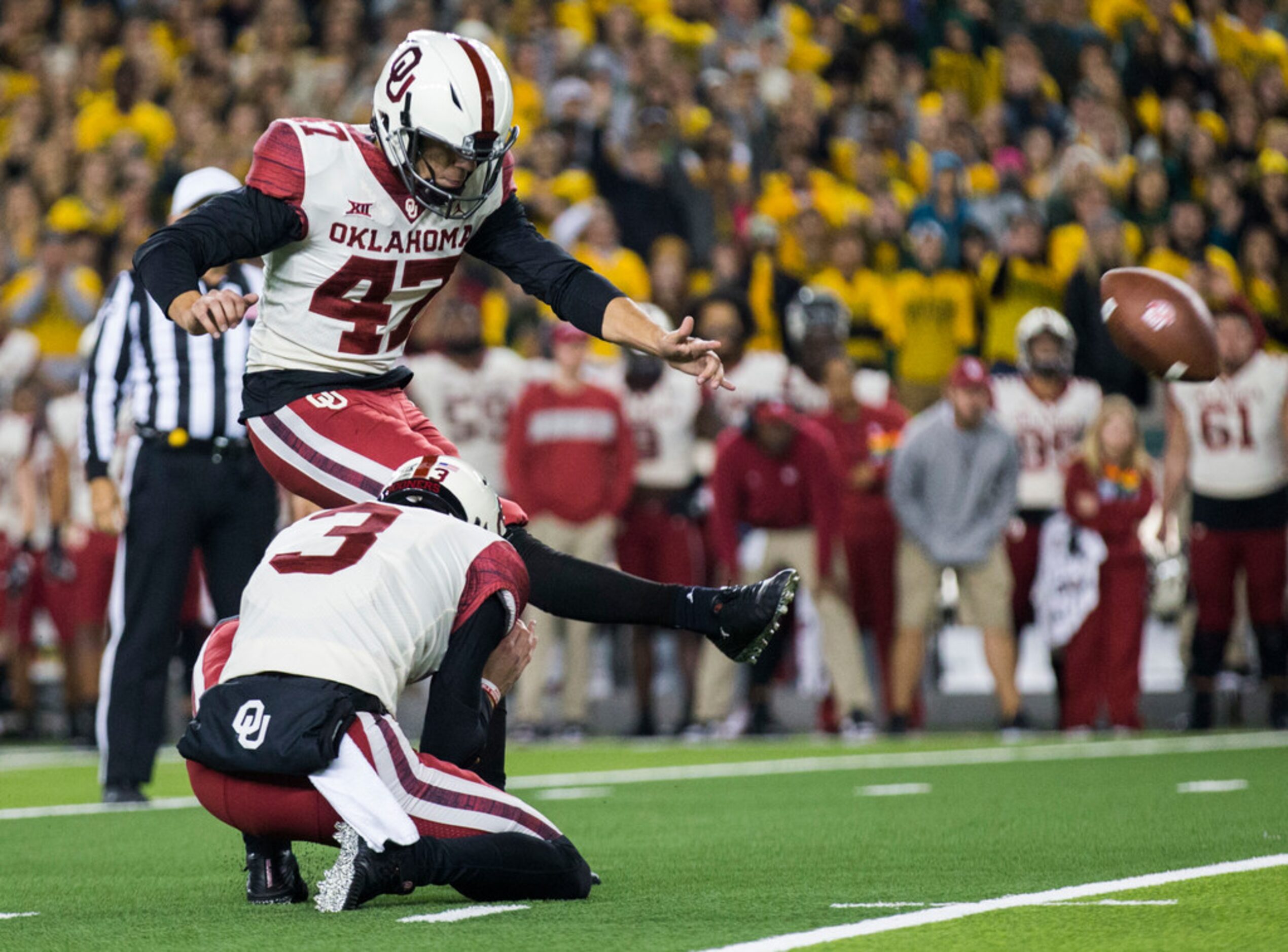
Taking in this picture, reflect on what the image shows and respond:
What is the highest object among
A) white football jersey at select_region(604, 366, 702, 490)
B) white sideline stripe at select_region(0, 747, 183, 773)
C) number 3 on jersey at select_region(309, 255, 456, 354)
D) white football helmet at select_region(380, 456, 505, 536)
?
white football jersey at select_region(604, 366, 702, 490)

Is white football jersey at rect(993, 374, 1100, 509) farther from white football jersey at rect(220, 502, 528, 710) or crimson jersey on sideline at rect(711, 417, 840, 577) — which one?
white football jersey at rect(220, 502, 528, 710)

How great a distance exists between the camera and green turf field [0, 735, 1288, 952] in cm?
394

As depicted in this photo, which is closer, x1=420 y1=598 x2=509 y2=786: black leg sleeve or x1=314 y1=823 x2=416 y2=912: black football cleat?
x1=314 y1=823 x2=416 y2=912: black football cleat

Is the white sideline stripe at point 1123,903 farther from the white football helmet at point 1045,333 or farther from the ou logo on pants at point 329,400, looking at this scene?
the white football helmet at point 1045,333

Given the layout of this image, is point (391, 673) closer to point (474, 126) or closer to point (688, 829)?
point (474, 126)

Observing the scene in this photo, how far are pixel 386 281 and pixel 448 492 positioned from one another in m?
0.85

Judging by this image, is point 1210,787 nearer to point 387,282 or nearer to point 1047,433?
point 387,282

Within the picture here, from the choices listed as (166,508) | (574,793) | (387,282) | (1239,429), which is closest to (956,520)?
(1239,429)

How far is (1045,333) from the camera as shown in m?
10.8

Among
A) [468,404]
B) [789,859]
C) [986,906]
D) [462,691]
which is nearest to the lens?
[986,906]

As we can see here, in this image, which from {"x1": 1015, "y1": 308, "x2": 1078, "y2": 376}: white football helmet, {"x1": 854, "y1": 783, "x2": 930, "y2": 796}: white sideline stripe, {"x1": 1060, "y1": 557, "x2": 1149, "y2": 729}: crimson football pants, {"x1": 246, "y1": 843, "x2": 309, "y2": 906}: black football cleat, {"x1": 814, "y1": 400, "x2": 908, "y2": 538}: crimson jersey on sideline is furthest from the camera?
{"x1": 814, "y1": 400, "x2": 908, "y2": 538}: crimson jersey on sideline

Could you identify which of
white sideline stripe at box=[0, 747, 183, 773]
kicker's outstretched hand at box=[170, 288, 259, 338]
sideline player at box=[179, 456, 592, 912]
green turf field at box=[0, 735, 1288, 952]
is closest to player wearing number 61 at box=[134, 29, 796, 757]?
kicker's outstretched hand at box=[170, 288, 259, 338]

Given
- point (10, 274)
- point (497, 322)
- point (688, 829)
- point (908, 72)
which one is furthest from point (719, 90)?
point (688, 829)

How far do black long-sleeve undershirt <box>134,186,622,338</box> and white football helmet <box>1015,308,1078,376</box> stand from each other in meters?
5.59
